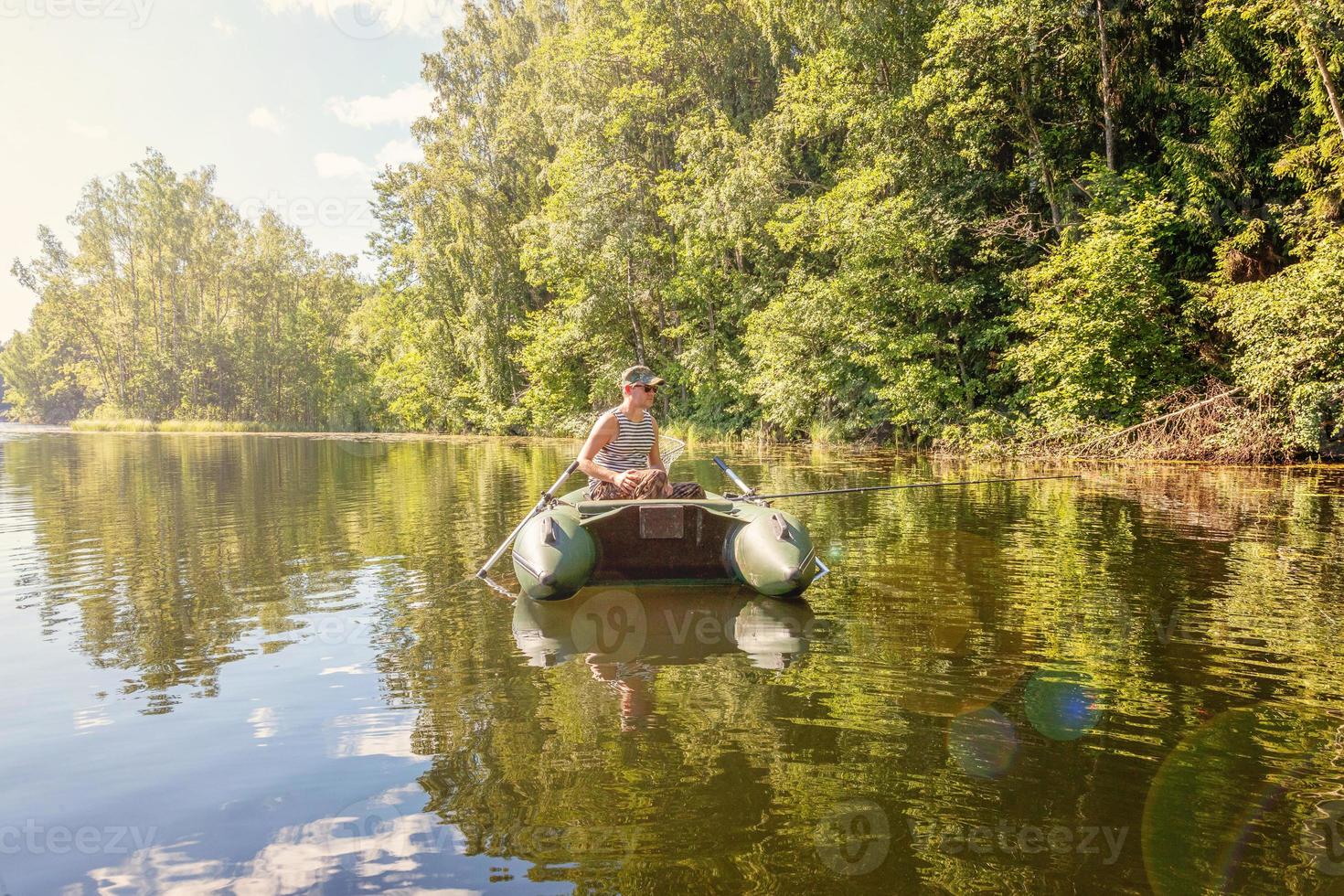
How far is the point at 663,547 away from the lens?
239 inches

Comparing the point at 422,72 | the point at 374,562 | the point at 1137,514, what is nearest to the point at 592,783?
the point at 374,562

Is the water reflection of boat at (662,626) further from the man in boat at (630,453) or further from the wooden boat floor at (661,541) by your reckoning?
the man in boat at (630,453)

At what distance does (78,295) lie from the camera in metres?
49.6

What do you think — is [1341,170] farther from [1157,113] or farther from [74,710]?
[74,710]
